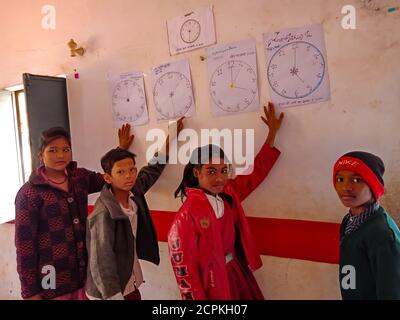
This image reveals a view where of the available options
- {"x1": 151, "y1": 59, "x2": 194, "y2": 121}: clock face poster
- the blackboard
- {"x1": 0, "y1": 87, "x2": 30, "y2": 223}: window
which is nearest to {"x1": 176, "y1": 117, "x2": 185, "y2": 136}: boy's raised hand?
{"x1": 151, "y1": 59, "x2": 194, "y2": 121}: clock face poster

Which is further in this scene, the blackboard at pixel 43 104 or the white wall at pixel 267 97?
the blackboard at pixel 43 104

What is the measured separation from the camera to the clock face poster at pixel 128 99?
1984mm

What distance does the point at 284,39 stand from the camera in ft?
5.01

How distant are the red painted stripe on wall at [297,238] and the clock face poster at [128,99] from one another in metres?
0.87

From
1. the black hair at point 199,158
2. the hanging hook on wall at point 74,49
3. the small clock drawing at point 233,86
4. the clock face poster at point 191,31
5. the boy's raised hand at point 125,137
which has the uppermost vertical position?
the hanging hook on wall at point 74,49

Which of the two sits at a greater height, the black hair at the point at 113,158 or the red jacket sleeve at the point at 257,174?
the black hair at the point at 113,158

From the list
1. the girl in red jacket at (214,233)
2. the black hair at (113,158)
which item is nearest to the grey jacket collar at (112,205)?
the black hair at (113,158)

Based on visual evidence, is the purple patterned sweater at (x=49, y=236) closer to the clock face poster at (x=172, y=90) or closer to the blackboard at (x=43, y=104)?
the blackboard at (x=43, y=104)

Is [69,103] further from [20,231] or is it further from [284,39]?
[284,39]

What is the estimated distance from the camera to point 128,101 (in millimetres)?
2039

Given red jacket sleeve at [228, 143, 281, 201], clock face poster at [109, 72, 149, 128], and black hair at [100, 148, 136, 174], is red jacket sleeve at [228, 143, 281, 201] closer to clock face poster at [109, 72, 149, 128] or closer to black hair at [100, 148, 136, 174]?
black hair at [100, 148, 136, 174]

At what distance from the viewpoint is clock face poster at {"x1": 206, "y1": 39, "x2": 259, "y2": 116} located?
64.1 inches

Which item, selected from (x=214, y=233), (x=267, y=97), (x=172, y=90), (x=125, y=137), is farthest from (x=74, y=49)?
(x=214, y=233)
